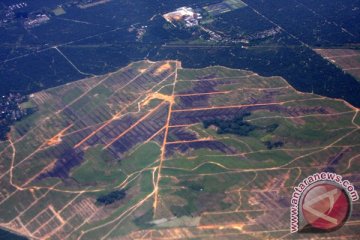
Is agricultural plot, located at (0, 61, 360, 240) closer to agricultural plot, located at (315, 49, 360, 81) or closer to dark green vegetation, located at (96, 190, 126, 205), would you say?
dark green vegetation, located at (96, 190, 126, 205)

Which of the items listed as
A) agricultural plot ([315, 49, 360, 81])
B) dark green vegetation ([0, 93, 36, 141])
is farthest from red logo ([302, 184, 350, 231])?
dark green vegetation ([0, 93, 36, 141])

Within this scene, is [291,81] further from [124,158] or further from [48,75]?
[48,75]

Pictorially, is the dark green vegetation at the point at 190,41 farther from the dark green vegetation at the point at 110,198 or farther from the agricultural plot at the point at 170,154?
the dark green vegetation at the point at 110,198

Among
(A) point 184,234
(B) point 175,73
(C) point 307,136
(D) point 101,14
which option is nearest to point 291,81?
(C) point 307,136

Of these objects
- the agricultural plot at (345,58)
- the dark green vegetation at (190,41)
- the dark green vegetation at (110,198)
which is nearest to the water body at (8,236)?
the dark green vegetation at (110,198)

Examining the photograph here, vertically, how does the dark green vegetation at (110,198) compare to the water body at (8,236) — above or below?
above

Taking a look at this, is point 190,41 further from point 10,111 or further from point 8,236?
point 8,236

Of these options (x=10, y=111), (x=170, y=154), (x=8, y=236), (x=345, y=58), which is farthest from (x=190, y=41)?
(x=8, y=236)
